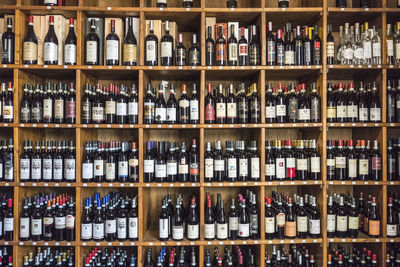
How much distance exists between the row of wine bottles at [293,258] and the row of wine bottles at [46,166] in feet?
5.72

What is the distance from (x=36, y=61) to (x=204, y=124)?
4.74ft

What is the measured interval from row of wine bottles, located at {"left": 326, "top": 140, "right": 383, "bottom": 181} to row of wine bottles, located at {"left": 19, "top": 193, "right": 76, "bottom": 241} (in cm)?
211

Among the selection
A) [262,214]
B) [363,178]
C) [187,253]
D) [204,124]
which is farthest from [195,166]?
[363,178]

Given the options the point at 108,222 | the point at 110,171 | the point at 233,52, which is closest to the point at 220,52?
the point at 233,52

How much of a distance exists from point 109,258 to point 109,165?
0.78 metres

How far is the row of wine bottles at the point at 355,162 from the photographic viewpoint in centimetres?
261

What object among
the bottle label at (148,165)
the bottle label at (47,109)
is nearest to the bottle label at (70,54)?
the bottle label at (47,109)

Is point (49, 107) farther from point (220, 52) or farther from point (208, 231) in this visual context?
point (208, 231)

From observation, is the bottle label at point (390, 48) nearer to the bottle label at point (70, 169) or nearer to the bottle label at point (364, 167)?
the bottle label at point (364, 167)

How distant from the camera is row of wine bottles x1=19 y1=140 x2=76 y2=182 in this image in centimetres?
254

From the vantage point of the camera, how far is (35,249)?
9.03 ft

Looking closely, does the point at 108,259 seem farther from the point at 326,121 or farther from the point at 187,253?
the point at 326,121

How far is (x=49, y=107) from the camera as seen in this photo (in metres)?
2.59

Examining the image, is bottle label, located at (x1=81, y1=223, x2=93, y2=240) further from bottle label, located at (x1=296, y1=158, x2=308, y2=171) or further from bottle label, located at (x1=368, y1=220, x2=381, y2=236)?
bottle label, located at (x1=368, y1=220, x2=381, y2=236)
